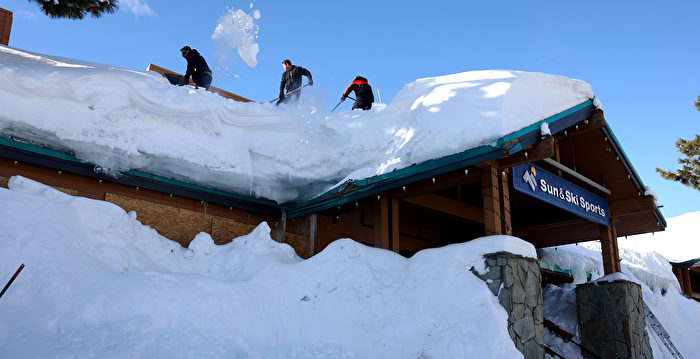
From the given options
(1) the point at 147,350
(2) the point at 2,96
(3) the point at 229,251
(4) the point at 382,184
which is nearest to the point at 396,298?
(4) the point at 382,184

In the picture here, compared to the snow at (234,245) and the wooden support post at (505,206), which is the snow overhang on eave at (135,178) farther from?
the wooden support post at (505,206)

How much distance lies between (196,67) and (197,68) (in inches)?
1.2

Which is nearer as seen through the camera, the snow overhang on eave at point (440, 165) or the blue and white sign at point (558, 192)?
the snow overhang on eave at point (440, 165)

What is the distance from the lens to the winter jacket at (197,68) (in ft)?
36.8

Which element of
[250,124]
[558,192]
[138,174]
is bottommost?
[558,192]

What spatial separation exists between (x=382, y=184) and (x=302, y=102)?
3.84m

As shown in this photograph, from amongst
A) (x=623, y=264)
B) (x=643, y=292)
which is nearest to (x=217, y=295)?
(x=643, y=292)

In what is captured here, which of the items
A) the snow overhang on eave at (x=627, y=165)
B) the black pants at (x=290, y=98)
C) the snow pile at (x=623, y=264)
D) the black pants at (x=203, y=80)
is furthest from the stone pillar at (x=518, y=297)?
the black pants at (x=203, y=80)

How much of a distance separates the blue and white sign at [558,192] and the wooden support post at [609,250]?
28cm

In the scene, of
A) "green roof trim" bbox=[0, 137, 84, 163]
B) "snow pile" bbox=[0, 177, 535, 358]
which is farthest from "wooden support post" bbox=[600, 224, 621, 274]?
"green roof trim" bbox=[0, 137, 84, 163]

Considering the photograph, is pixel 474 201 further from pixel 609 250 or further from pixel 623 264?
pixel 623 264

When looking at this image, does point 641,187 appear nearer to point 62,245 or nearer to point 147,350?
point 147,350

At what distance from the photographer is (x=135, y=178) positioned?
8.18m

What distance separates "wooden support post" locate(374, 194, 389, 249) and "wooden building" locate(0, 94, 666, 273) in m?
0.02
